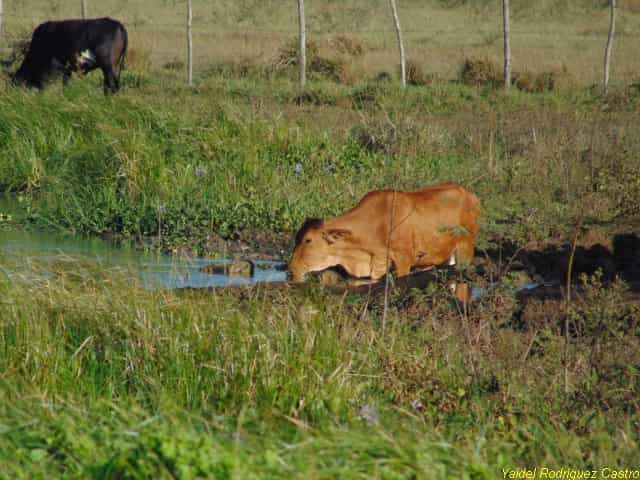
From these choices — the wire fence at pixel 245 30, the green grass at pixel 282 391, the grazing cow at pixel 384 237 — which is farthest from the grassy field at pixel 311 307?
the wire fence at pixel 245 30

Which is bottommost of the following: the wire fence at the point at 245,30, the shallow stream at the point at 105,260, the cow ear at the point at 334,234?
the wire fence at the point at 245,30

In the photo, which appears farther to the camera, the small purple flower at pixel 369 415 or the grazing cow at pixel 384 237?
the grazing cow at pixel 384 237

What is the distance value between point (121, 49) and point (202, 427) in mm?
16804

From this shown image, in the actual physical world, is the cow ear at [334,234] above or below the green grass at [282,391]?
below

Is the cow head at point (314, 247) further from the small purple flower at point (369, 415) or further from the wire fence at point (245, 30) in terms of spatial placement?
the wire fence at point (245, 30)

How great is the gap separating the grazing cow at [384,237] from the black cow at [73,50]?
1141 centimetres

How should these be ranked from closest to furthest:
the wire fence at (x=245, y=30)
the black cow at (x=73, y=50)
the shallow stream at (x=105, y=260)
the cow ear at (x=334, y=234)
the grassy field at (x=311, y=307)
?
the grassy field at (x=311, y=307)
the shallow stream at (x=105, y=260)
the cow ear at (x=334, y=234)
the black cow at (x=73, y=50)
the wire fence at (x=245, y=30)

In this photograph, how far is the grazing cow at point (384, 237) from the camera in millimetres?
8375

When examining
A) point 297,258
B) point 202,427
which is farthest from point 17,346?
point 297,258

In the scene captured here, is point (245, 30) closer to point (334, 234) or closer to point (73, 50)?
point (73, 50)

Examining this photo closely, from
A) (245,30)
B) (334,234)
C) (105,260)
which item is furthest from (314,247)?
(245,30)

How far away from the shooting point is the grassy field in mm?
4023

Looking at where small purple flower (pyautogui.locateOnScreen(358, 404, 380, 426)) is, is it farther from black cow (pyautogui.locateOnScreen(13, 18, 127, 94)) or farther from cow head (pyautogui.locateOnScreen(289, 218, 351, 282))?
black cow (pyautogui.locateOnScreen(13, 18, 127, 94))

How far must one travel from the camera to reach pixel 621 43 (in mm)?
37500
